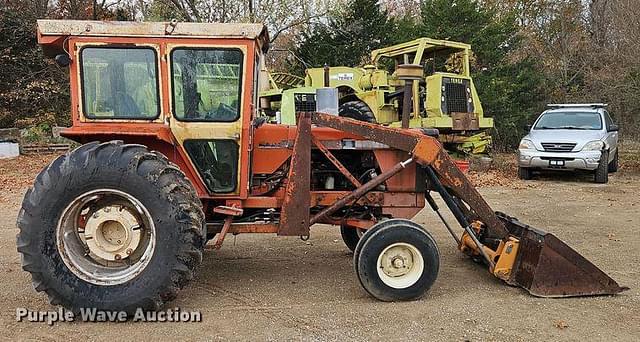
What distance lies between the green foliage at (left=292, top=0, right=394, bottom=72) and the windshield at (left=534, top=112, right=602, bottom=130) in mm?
11946

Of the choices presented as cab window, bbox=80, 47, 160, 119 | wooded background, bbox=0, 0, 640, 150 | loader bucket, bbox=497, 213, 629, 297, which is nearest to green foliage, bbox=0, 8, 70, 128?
wooded background, bbox=0, 0, 640, 150

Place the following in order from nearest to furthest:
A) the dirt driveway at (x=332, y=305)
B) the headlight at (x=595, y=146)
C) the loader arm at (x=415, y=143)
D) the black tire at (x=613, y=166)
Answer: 1. the dirt driveway at (x=332, y=305)
2. the loader arm at (x=415, y=143)
3. the headlight at (x=595, y=146)
4. the black tire at (x=613, y=166)

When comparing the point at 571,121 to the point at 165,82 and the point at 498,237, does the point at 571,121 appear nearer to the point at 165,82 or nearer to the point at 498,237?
the point at 498,237

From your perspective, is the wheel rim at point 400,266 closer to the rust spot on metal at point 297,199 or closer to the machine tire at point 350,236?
the rust spot on metal at point 297,199

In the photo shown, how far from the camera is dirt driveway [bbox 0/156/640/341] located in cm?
427

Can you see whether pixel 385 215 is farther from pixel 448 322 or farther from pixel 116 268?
pixel 116 268

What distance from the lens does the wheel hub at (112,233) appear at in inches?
183

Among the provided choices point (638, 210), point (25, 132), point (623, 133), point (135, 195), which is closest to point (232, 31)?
point (135, 195)

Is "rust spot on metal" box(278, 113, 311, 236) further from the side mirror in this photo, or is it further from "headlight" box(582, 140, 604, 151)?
"headlight" box(582, 140, 604, 151)

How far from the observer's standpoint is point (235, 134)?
198 inches

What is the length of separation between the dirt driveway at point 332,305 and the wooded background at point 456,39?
12.9 m

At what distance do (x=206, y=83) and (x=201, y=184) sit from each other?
884 millimetres

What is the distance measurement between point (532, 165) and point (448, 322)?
32.6 ft

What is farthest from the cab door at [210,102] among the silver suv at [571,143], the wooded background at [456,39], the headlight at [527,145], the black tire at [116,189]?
the wooded background at [456,39]
